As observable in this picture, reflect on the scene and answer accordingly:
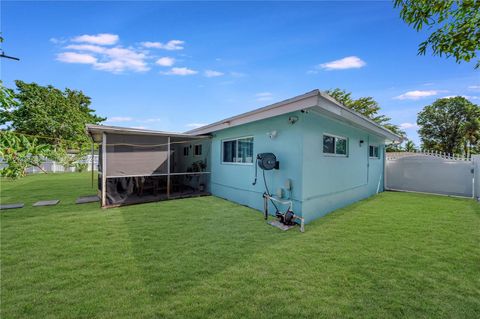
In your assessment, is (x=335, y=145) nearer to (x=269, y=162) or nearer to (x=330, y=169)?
(x=330, y=169)

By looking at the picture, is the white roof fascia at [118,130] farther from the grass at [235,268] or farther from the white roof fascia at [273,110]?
the grass at [235,268]

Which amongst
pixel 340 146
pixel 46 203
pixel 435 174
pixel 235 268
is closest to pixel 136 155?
pixel 46 203

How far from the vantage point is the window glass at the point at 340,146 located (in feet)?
19.6

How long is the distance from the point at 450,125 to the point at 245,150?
30.8 m

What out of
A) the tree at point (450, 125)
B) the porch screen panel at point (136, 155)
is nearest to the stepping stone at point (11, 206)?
the porch screen panel at point (136, 155)

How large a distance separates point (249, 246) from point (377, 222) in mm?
3366

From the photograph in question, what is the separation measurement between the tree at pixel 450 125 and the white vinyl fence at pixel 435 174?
21.4m

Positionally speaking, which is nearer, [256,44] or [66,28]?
[66,28]

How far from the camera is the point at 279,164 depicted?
5215 mm

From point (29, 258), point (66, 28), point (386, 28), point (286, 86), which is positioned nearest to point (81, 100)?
point (66, 28)

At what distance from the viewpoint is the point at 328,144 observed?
561cm

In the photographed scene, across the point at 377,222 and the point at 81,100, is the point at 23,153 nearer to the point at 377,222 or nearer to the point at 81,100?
the point at 377,222

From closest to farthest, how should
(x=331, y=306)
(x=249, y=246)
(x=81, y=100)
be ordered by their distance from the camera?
(x=331, y=306)
(x=249, y=246)
(x=81, y=100)

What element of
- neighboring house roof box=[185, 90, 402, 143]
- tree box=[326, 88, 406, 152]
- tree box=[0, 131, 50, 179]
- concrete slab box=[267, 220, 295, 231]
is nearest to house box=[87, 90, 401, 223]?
neighboring house roof box=[185, 90, 402, 143]
